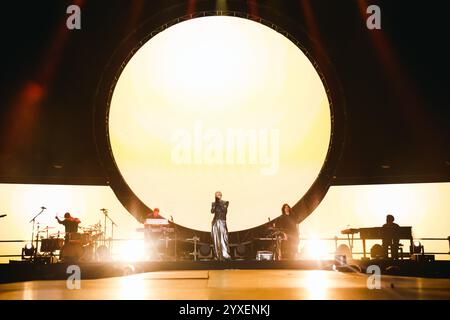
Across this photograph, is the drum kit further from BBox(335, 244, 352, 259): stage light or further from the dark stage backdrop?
BBox(335, 244, 352, 259): stage light

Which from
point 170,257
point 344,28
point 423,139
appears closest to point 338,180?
point 423,139

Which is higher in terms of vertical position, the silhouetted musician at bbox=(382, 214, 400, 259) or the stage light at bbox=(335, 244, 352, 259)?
the silhouetted musician at bbox=(382, 214, 400, 259)

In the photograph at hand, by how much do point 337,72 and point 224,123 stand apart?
8.24 feet

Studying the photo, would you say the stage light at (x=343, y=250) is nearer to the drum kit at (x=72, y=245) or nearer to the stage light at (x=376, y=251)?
the stage light at (x=376, y=251)

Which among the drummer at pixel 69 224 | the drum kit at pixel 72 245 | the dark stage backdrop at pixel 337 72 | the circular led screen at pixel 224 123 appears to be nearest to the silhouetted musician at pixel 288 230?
the circular led screen at pixel 224 123

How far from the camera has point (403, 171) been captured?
9852 mm

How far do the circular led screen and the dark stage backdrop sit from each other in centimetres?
81

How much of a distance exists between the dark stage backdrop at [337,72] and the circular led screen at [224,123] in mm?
810

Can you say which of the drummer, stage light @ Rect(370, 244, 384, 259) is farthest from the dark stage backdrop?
stage light @ Rect(370, 244, 384, 259)

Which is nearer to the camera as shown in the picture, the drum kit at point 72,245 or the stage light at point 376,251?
the drum kit at point 72,245

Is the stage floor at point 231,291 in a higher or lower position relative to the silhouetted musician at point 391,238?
lower

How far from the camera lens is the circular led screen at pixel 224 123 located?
910cm

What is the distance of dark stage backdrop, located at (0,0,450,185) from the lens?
9.23 meters
